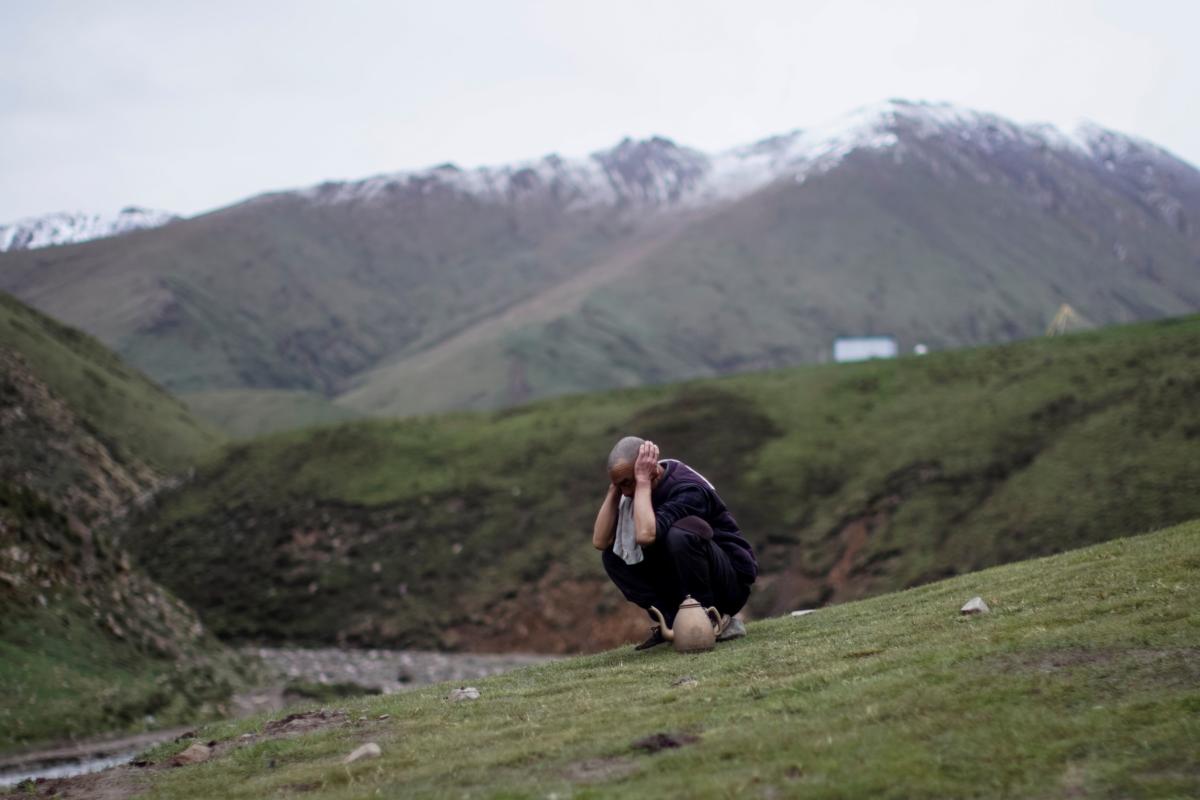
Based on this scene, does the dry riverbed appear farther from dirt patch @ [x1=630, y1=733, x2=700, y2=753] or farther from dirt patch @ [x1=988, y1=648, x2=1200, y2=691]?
dirt patch @ [x1=988, y1=648, x2=1200, y2=691]

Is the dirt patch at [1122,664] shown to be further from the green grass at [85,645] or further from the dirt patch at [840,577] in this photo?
the dirt patch at [840,577]

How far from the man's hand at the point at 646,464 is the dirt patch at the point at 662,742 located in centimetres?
520

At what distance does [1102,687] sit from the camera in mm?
10539

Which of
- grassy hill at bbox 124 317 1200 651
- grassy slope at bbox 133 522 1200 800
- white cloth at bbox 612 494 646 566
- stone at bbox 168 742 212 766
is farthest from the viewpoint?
grassy hill at bbox 124 317 1200 651

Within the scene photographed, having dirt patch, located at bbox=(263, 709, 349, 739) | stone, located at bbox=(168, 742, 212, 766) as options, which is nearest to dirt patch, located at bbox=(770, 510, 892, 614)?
dirt patch, located at bbox=(263, 709, 349, 739)

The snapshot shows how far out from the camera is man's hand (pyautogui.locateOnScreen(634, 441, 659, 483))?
51.5 ft

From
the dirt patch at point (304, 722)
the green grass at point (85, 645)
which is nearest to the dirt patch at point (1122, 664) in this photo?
Result: the dirt patch at point (304, 722)

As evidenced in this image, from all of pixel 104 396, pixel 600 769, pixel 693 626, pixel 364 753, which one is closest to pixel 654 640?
pixel 693 626

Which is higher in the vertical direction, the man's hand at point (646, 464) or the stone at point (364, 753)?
the man's hand at point (646, 464)

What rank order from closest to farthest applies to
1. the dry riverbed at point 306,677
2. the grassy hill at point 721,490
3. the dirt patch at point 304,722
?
the dirt patch at point 304,722 < the dry riverbed at point 306,677 < the grassy hill at point 721,490

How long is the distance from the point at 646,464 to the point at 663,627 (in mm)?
2817

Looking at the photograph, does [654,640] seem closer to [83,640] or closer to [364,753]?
[364,753]

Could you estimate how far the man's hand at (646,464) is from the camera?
51.5 ft

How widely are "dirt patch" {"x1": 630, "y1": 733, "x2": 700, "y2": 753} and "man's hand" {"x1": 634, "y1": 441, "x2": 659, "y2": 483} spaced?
5.20 metres
